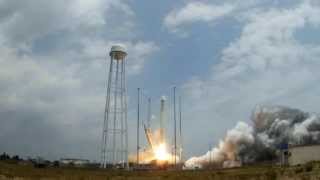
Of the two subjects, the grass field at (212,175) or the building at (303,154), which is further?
the building at (303,154)

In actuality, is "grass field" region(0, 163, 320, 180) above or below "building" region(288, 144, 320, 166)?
below

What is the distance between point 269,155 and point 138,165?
38.4 metres

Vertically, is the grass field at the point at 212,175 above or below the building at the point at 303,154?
below

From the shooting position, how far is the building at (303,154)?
93312 mm

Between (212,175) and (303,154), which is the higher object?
(303,154)

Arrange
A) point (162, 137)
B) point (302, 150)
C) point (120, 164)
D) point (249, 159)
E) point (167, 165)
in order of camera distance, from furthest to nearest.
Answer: point (249, 159) < point (162, 137) < point (167, 165) < point (120, 164) < point (302, 150)

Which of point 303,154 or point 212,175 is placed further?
point 303,154

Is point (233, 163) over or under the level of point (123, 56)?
under

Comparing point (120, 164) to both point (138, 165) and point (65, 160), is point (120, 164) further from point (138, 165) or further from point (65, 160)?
point (65, 160)

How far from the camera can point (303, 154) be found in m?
94.8

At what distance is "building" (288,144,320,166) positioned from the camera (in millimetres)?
93312

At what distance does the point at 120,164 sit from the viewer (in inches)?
4429

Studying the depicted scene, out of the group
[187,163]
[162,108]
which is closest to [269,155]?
A: [187,163]

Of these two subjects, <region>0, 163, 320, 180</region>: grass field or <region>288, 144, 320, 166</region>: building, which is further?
<region>288, 144, 320, 166</region>: building
